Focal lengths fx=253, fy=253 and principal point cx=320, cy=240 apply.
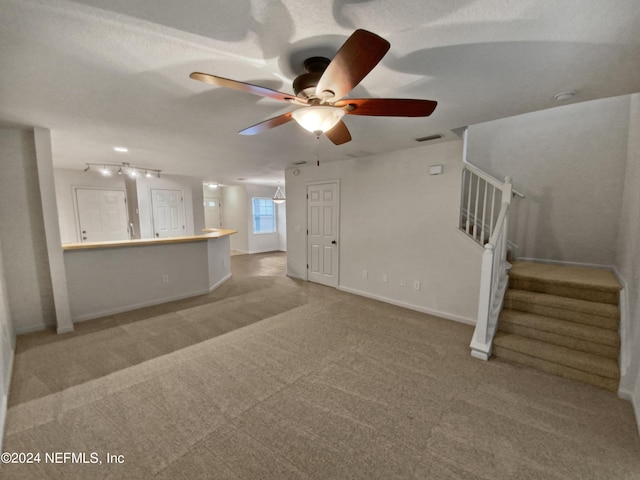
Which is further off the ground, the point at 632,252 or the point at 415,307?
the point at 632,252

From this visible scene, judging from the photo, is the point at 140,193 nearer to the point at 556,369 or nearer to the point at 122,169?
the point at 122,169

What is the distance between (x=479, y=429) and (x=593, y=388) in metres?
1.25

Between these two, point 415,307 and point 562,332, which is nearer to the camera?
point 562,332

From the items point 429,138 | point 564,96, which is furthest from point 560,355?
point 429,138

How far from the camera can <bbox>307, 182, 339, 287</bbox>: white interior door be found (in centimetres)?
467

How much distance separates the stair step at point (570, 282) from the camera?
253 centimetres

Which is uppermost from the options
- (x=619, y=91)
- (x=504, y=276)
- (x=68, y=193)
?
(x=619, y=91)

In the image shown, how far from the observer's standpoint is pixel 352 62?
1086mm

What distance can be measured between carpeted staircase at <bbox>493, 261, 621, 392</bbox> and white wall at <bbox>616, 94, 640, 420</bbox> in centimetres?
14

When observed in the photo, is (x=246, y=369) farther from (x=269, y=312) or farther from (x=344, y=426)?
(x=269, y=312)

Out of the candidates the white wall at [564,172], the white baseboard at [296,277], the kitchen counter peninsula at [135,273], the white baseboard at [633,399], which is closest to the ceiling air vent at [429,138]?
the white wall at [564,172]

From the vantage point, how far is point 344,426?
1.69 metres

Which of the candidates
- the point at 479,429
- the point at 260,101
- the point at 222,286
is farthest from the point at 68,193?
the point at 479,429

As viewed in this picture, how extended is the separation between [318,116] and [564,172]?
13.4ft
